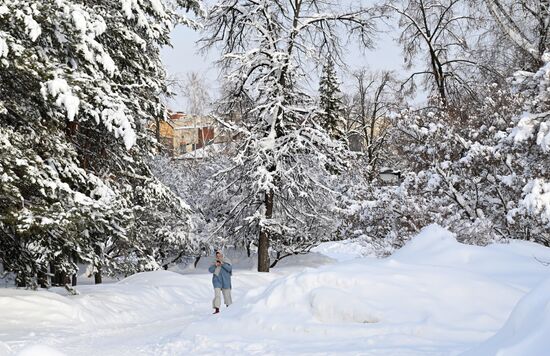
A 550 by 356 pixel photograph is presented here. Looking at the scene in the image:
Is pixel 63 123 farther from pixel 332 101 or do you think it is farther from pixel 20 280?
pixel 332 101

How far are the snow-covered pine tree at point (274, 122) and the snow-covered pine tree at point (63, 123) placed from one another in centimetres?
642

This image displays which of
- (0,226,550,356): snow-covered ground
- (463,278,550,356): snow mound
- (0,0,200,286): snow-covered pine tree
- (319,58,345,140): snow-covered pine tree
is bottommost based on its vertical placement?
(0,226,550,356): snow-covered ground

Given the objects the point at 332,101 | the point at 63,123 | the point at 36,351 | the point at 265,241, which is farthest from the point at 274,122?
the point at 332,101

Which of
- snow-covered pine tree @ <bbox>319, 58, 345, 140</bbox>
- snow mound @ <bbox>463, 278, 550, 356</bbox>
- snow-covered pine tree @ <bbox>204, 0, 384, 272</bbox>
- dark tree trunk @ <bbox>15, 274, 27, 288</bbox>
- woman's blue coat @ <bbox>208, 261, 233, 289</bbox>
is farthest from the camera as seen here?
snow-covered pine tree @ <bbox>319, 58, 345, 140</bbox>

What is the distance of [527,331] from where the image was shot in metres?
3.35

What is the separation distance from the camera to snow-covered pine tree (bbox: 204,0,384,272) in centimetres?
2045

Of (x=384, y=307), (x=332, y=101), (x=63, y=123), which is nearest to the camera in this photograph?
(x=384, y=307)

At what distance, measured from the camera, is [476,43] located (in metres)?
18.9

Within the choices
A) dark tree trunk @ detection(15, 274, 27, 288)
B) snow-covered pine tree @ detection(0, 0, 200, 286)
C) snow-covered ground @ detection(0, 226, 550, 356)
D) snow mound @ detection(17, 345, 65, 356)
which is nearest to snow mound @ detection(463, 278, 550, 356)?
snow-covered ground @ detection(0, 226, 550, 356)

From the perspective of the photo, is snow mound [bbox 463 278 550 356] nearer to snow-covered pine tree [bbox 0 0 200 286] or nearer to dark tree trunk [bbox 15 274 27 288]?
snow-covered pine tree [bbox 0 0 200 286]

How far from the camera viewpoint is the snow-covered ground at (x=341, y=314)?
7.57 metres

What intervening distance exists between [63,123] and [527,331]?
1086 centimetres

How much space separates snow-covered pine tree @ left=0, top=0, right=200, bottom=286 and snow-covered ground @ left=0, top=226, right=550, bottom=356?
4.91ft

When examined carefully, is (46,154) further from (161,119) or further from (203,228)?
(203,228)
